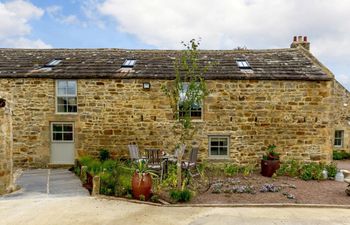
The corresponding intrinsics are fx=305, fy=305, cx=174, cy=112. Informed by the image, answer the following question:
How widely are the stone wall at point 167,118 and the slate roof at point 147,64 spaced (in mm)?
342

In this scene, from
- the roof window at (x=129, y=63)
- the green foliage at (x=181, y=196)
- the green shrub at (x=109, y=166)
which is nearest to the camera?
the green foliage at (x=181, y=196)

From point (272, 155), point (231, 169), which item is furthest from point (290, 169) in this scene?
point (231, 169)

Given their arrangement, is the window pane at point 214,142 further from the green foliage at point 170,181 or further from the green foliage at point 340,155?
the green foliage at point 340,155

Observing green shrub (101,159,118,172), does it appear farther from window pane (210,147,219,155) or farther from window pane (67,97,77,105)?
window pane (210,147,219,155)

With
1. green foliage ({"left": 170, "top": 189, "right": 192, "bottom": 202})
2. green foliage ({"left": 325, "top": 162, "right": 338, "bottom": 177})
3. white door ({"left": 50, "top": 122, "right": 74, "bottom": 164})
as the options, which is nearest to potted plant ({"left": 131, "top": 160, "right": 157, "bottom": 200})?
green foliage ({"left": 170, "top": 189, "right": 192, "bottom": 202})

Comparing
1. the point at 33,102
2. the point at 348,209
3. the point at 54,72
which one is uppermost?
the point at 54,72

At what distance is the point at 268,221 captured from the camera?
7270 millimetres

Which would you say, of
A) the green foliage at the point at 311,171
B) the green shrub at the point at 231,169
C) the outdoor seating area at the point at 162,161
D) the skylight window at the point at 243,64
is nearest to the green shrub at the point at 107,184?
the outdoor seating area at the point at 162,161

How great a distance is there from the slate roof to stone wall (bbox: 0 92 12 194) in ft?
15.2

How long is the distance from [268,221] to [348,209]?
2853 millimetres

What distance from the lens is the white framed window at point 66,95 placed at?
541 inches

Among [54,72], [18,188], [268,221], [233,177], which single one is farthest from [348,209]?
[54,72]

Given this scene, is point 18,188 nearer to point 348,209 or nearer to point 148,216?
point 148,216

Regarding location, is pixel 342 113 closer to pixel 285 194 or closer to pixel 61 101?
pixel 285 194
